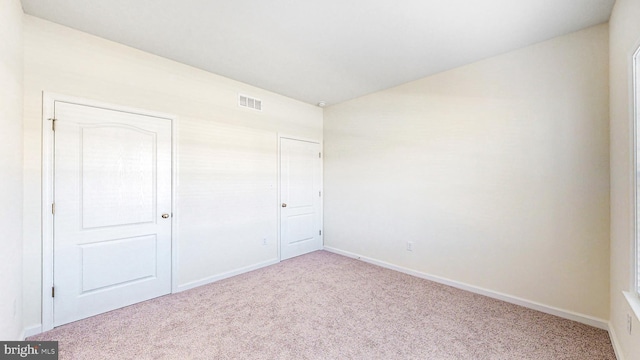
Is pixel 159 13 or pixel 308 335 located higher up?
pixel 159 13

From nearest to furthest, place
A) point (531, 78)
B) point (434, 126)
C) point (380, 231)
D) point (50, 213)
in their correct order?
point (50, 213) → point (531, 78) → point (434, 126) → point (380, 231)

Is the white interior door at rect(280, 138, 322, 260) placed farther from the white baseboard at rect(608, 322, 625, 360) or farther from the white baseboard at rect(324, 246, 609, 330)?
the white baseboard at rect(608, 322, 625, 360)

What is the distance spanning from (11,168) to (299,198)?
3.18 meters

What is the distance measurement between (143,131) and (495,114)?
3817 mm

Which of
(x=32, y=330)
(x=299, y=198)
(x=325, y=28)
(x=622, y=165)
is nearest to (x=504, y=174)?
(x=622, y=165)

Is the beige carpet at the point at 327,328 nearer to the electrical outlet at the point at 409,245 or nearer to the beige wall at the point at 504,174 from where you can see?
the beige wall at the point at 504,174

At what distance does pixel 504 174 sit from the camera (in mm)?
2795

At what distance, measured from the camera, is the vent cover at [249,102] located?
3597 mm

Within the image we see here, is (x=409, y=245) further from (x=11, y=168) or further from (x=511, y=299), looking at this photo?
(x=11, y=168)

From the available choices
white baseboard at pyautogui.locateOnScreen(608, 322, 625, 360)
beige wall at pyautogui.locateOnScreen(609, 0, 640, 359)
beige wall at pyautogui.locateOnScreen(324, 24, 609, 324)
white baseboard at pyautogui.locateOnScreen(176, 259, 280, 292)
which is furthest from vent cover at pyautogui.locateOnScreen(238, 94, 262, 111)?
white baseboard at pyautogui.locateOnScreen(608, 322, 625, 360)

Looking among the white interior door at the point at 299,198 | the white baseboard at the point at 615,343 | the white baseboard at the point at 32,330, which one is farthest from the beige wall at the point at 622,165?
the white baseboard at the point at 32,330

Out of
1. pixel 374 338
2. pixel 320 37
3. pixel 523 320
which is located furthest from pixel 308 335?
pixel 320 37

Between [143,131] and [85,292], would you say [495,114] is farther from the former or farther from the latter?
[85,292]

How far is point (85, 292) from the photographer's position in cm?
245
